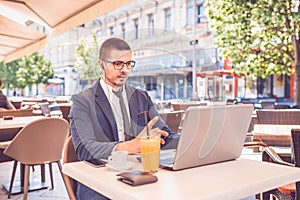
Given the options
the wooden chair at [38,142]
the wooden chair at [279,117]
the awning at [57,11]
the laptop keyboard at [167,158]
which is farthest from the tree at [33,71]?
the laptop keyboard at [167,158]

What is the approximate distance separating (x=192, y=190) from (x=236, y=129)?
43cm

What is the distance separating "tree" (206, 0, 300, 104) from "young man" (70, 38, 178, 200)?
497 centimetres

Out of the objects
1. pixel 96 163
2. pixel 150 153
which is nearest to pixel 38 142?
pixel 96 163

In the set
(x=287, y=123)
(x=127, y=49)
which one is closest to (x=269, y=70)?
(x=287, y=123)

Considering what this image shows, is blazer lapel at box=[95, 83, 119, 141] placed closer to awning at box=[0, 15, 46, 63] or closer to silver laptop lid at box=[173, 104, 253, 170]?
silver laptop lid at box=[173, 104, 253, 170]

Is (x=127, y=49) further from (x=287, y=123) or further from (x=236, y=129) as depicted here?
(x=287, y=123)

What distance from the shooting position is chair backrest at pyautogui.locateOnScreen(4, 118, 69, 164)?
3.10 meters

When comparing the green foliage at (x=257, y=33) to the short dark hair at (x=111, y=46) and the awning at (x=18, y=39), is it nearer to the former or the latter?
the awning at (x=18, y=39)

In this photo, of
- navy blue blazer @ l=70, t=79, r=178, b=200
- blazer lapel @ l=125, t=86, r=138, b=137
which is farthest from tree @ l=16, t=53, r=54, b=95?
navy blue blazer @ l=70, t=79, r=178, b=200

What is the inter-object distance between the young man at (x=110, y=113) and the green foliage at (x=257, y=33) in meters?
4.97

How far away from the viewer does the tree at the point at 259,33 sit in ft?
20.9

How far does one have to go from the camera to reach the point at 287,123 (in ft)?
12.7

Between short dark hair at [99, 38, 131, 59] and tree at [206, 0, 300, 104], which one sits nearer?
short dark hair at [99, 38, 131, 59]

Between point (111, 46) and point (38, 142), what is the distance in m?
1.67
